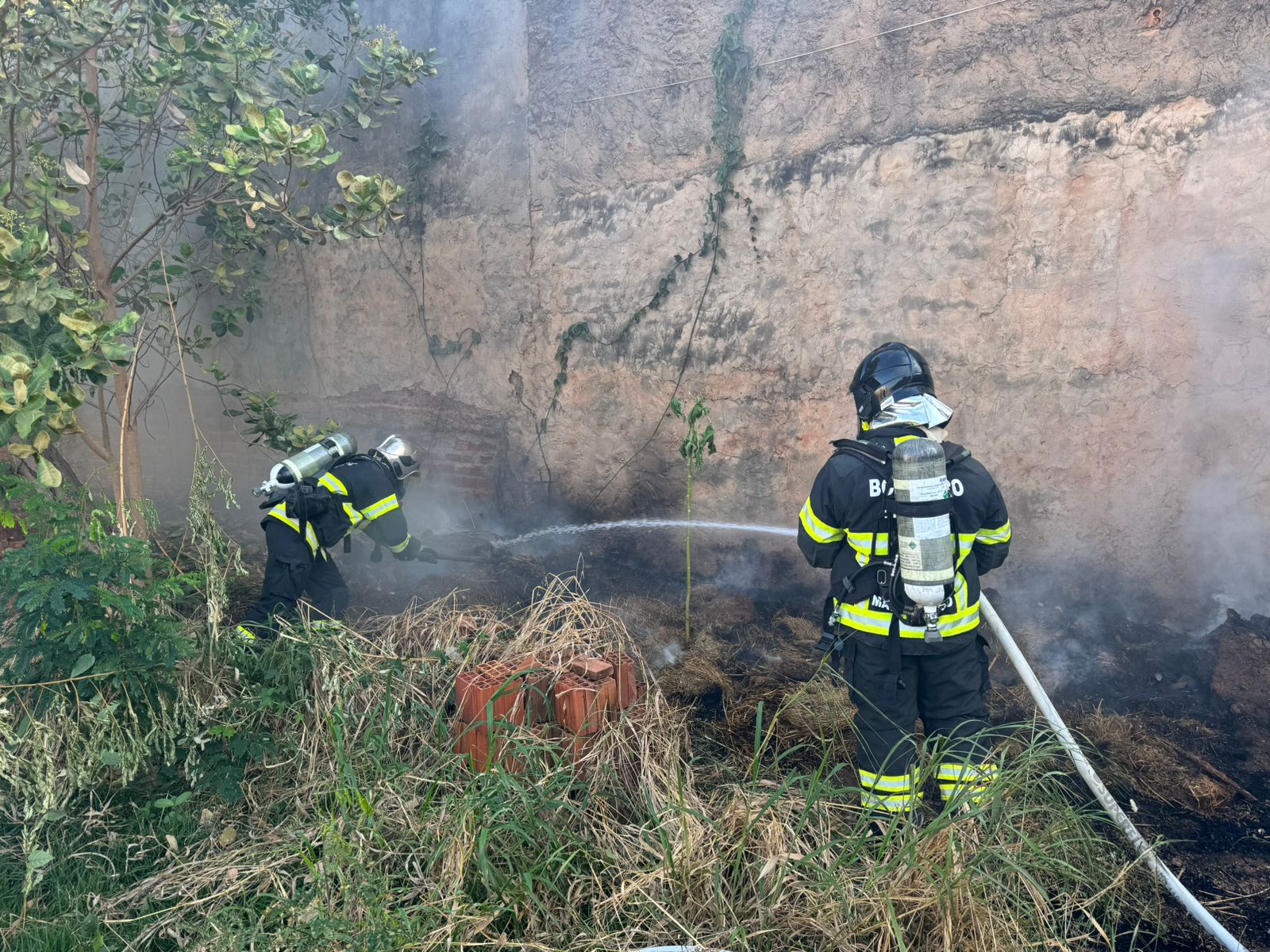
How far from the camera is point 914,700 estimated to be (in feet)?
9.85

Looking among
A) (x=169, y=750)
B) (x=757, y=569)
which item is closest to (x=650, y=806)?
(x=169, y=750)

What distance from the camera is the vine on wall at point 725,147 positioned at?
498 cm

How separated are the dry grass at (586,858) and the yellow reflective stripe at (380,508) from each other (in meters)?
1.18

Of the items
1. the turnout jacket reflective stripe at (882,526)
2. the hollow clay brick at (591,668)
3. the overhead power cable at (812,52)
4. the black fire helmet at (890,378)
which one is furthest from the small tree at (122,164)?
the turnout jacket reflective stripe at (882,526)

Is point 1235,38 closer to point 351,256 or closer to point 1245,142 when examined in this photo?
point 1245,142

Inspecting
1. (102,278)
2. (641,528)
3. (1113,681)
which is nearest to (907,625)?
(1113,681)

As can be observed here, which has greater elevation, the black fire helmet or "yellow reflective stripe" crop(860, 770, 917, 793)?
the black fire helmet

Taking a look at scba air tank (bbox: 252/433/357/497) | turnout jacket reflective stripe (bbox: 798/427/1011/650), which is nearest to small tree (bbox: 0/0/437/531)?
scba air tank (bbox: 252/433/357/497)

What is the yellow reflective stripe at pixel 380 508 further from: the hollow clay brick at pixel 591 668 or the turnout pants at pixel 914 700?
the turnout pants at pixel 914 700

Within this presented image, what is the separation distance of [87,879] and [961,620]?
2986 mm

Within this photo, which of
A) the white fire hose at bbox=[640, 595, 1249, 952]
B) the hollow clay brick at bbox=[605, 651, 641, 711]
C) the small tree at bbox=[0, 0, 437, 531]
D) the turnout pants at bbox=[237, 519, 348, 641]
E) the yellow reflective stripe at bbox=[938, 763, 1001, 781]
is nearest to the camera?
the white fire hose at bbox=[640, 595, 1249, 952]

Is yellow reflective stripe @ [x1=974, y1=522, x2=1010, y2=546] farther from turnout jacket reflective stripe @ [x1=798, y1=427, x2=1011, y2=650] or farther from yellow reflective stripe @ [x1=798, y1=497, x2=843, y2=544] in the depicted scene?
yellow reflective stripe @ [x1=798, y1=497, x2=843, y2=544]

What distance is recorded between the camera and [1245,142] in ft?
12.6

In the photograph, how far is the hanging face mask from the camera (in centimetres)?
295
